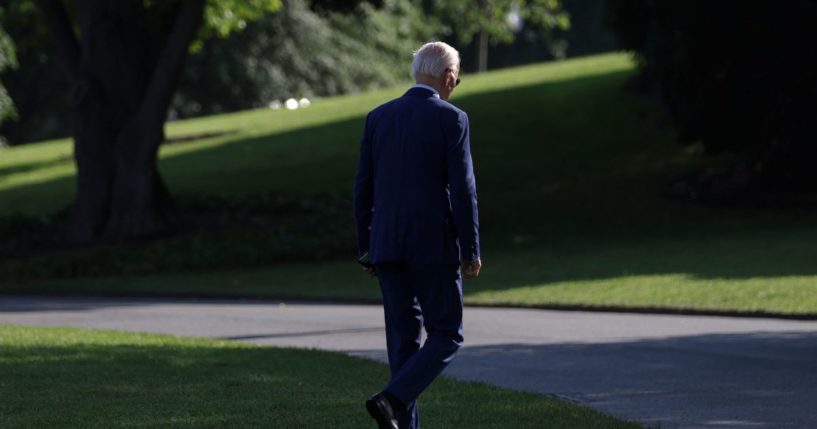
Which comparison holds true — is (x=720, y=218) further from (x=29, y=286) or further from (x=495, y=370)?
(x=495, y=370)

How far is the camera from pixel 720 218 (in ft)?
97.3

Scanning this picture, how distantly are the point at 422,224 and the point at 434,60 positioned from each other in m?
0.83

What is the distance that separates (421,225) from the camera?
719 cm

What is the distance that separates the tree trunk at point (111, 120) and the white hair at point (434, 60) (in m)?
20.1

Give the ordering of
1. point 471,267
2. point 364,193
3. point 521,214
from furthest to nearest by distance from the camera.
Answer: point 521,214 < point 364,193 < point 471,267

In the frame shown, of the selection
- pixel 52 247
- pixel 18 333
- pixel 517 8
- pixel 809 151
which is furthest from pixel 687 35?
pixel 18 333

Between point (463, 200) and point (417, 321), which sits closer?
point (463, 200)

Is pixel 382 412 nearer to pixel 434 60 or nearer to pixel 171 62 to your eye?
pixel 434 60

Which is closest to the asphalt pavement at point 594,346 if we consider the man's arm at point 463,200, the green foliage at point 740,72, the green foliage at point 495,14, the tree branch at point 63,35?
the man's arm at point 463,200

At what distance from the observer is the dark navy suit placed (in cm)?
715

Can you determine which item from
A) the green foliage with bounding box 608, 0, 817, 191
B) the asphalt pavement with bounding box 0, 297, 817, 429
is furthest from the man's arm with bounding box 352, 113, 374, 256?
the green foliage with bounding box 608, 0, 817, 191

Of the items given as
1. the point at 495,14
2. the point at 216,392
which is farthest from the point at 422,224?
the point at 495,14

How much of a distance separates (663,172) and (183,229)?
12492 millimetres

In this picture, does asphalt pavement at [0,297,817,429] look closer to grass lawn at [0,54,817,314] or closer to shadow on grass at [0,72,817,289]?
grass lawn at [0,54,817,314]
